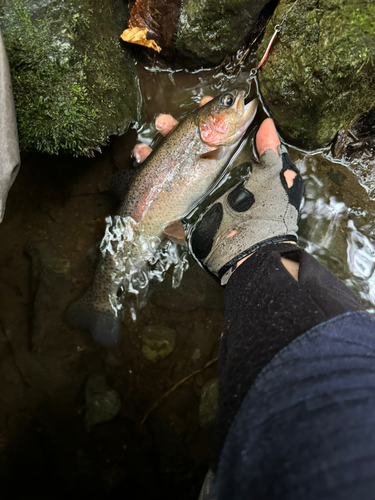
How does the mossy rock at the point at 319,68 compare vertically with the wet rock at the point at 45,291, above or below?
above

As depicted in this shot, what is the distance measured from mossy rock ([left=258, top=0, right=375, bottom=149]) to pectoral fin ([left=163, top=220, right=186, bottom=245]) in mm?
1053

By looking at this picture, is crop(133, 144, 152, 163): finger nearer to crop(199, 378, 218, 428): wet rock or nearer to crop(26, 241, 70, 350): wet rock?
crop(26, 241, 70, 350): wet rock

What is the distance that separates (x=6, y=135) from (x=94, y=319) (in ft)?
4.71

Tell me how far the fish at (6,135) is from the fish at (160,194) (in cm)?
82

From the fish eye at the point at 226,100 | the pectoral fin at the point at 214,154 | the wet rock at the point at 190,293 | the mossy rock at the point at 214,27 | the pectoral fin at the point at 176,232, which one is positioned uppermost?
the mossy rock at the point at 214,27

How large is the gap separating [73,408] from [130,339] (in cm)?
69

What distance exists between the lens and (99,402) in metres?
2.46

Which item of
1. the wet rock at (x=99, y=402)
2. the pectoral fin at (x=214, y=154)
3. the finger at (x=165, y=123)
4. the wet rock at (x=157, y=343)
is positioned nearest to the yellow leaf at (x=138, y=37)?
the finger at (x=165, y=123)

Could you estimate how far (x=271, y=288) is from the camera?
5.07ft

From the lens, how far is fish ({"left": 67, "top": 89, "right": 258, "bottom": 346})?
88.4 inches

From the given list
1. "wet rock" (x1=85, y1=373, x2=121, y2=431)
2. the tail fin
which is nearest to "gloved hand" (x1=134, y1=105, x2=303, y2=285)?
the tail fin

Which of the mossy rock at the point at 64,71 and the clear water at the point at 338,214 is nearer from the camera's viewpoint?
the mossy rock at the point at 64,71

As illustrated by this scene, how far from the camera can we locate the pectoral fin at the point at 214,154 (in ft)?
7.56

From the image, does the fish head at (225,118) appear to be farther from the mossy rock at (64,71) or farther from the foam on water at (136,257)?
the foam on water at (136,257)
